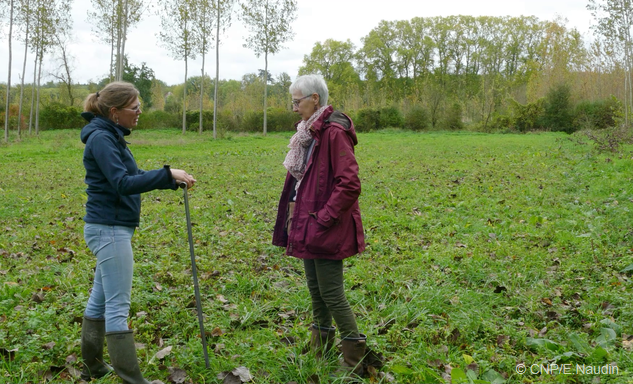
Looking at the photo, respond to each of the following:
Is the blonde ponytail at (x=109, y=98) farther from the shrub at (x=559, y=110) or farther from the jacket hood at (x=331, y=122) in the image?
the shrub at (x=559, y=110)

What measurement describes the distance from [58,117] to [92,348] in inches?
1751

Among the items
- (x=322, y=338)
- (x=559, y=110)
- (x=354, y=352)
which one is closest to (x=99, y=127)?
(x=322, y=338)

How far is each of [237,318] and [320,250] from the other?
1621mm

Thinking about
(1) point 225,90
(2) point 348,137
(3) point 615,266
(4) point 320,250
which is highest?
(1) point 225,90

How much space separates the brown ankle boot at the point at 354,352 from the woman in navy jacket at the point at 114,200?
→ 1364 millimetres

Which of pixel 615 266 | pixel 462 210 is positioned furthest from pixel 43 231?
pixel 615 266

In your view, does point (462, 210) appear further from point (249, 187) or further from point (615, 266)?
point (249, 187)

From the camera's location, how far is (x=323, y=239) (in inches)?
124

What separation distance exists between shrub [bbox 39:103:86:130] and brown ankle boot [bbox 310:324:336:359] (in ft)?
143

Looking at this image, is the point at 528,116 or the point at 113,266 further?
the point at 528,116

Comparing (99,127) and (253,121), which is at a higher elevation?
(253,121)

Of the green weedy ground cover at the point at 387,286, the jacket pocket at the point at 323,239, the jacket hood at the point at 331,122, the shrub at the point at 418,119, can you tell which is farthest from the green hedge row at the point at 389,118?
the jacket pocket at the point at 323,239

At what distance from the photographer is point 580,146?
19.5m

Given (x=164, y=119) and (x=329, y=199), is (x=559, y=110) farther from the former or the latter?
(x=329, y=199)
